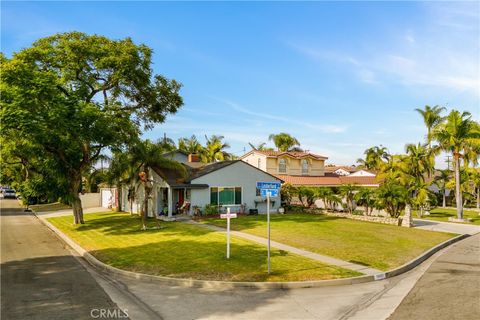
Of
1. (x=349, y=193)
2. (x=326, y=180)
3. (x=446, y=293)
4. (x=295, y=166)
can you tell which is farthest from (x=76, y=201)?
(x=326, y=180)

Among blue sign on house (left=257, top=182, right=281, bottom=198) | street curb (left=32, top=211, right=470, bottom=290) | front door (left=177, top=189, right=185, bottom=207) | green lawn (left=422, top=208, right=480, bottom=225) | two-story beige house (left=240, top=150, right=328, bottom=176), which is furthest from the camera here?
two-story beige house (left=240, top=150, right=328, bottom=176)

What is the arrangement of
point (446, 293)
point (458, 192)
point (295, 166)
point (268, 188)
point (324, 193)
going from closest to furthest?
point (446, 293) → point (268, 188) → point (458, 192) → point (324, 193) → point (295, 166)

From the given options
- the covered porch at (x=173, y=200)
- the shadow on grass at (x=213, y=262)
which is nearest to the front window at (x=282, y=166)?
the covered porch at (x=173, y=200)

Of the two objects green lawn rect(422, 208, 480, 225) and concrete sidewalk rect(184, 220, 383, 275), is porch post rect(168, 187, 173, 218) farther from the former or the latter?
green lawn rect(422, 208, 480, 225)

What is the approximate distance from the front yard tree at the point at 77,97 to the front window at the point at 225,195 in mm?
7407

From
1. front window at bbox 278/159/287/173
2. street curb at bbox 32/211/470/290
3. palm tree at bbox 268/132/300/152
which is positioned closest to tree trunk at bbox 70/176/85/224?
street curb at bbox 32/211/470/290

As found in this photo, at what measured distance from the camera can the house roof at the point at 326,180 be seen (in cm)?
4088

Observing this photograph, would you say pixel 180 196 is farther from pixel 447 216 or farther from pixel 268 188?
pixel 447 216

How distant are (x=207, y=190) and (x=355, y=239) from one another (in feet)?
44.1

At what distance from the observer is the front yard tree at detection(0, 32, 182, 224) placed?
19188 mm

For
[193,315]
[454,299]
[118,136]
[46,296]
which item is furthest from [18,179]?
[454,299]

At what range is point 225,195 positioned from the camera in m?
29.5

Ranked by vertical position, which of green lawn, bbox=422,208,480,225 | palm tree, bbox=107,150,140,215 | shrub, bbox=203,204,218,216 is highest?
palm tree, bbox=107,150,140,215

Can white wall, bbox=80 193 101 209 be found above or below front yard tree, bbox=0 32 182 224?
below
